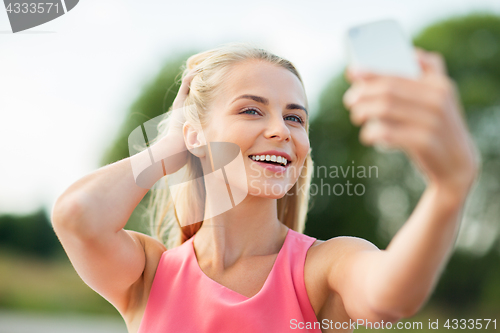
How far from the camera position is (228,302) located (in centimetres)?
186

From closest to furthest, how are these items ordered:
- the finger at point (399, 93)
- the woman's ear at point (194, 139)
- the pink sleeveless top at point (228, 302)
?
the finger at point (399, 93), the pink sleeveless top at point (228, 302), the woman's ear at point (194, 139)

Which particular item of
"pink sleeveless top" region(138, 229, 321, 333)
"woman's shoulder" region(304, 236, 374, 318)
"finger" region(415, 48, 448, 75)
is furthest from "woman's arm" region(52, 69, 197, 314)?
"finger" region(415, 48, 448, 75)

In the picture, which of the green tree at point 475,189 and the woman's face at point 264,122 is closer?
the woman's face at point 264,122

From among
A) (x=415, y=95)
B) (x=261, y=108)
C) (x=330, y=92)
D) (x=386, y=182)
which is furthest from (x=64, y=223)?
(x=330, y=92)

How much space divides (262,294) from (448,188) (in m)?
1.11

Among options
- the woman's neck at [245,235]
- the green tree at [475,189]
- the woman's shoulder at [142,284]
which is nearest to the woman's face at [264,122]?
the woman's neck at [245,235]

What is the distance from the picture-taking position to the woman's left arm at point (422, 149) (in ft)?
2.80

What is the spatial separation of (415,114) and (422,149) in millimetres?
79

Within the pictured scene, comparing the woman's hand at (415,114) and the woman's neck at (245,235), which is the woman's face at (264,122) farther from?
the woman's hand at (415,114)

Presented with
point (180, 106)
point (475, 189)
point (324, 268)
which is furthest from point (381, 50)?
point (475, 189)

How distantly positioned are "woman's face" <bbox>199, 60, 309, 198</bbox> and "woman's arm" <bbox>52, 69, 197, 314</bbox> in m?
0.50

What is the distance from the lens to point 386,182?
480 inches

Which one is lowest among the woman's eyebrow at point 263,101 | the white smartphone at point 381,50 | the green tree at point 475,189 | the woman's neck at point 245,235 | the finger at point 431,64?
the green tree at point 475,189

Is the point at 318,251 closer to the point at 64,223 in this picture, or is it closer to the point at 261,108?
the point at 261,108
